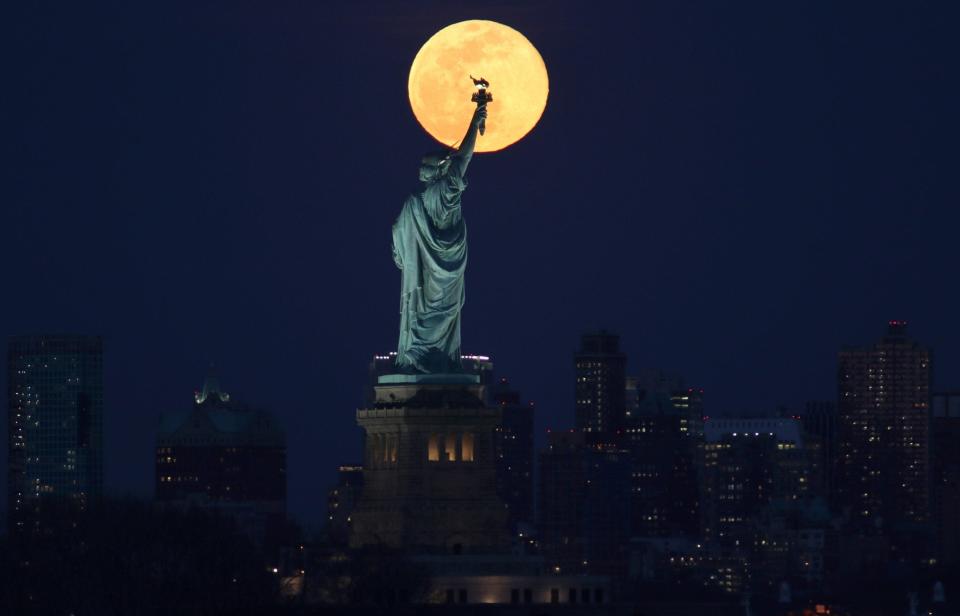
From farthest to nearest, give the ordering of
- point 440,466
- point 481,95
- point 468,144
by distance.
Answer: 1. point 440,466
2. point 481,95
3. point 468,144

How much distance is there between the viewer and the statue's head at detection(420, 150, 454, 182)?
5527 inches

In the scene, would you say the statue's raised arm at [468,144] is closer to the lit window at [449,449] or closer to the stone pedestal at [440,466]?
the stone pedestal at [440,466]

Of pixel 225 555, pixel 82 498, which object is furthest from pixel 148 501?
pixel 225 555

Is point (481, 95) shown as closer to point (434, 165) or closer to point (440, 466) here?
point (434, 165)

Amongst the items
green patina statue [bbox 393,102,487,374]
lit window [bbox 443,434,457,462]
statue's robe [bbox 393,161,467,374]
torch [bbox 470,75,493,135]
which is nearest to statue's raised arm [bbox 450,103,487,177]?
torch [bbox 470,75,493,135]

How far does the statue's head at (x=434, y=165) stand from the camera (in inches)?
5527

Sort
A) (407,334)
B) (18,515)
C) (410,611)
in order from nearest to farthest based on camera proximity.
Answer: (410,611)
(407,334)
(18,515)

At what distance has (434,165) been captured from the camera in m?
140

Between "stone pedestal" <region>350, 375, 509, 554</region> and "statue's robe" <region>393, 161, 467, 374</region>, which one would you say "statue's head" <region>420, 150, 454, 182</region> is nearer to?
"statue's robe" <region>393, 161, 467, 374</region>

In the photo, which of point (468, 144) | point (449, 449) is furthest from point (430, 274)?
point (449, 449)

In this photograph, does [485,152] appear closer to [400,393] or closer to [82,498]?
[400,393]

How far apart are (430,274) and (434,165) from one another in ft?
13.3

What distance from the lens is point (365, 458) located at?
472 ft

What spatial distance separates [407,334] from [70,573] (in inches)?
585
